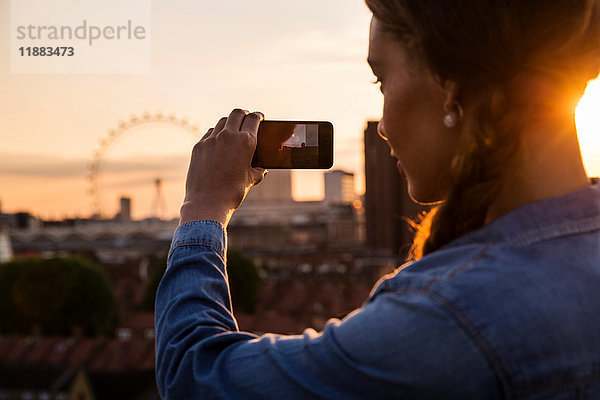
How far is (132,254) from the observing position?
2361 inches

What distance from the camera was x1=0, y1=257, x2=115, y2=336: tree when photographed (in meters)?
25.2

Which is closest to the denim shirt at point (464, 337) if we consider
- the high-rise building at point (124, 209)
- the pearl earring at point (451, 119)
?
the pearl earring at point (451, 119)

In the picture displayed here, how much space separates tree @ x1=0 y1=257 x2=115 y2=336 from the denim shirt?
85.7 feet

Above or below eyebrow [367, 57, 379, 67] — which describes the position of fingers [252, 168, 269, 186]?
below

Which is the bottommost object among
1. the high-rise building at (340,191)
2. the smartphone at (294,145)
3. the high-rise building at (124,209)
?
the high-rise building at (124,209)

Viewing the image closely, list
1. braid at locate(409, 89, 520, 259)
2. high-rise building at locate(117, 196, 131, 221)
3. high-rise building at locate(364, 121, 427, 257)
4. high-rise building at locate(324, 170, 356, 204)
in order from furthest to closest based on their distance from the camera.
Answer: high-rise building at locate(117, 196, 131, 221) < high-rise building at locate(324, 170, 356, 204) < high-rise building at locate(364, 121, 427, 257) < braid at locate(409, 89, 520, 259)

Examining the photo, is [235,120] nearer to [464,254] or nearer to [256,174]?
[256,174]

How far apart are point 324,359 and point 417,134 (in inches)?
13.8

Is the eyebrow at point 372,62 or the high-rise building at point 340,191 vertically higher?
the high-rise building at point 340,191

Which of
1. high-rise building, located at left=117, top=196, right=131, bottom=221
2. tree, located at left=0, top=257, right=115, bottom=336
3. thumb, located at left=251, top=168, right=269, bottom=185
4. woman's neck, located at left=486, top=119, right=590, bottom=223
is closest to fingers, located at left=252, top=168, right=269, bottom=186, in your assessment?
thumb, located at left=251, top=168, right=269, bottom=185

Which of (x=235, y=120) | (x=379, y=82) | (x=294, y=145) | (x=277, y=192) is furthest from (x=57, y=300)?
(x=277, y=192)

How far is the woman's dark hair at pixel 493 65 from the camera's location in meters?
0.76

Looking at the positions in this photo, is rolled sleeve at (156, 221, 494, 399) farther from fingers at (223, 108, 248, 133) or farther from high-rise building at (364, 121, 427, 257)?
high-rise building at (364, 121, 427, 257)

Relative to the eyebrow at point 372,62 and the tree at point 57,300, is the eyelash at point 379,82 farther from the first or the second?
the tree at point 57,300
